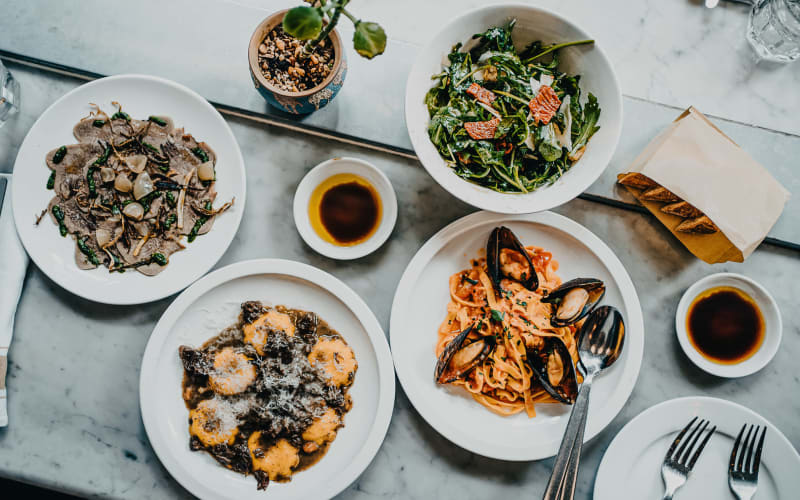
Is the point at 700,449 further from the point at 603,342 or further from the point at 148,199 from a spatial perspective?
the point at 148,199

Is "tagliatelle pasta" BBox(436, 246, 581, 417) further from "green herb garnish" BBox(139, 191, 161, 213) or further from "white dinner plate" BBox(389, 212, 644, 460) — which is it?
"green herb garnish" BBox(139, 191, 161, 213)

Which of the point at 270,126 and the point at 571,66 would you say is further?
the point at 270,126

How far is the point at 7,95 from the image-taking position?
7.09ft

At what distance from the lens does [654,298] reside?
7.34 ft

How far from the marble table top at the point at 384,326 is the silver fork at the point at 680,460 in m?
0.17

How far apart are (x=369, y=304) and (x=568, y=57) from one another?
4.22 ft

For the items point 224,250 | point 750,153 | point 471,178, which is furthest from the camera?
point 750,153

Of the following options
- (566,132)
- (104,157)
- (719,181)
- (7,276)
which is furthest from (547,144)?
(7,276)

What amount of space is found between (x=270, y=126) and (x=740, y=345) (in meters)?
2.28

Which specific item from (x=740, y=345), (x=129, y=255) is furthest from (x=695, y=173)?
(x=129, y=255)

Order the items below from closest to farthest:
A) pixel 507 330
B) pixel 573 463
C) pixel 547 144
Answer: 1. pixel 547 144
2. pixel 573 463
3. pixel 507 330

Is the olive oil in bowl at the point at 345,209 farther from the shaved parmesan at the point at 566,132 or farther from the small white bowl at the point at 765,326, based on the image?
the small white bowl at the point at 765,326

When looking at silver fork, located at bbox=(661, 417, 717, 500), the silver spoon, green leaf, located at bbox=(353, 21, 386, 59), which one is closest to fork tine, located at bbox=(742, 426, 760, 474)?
silver fork, located at bbox=(661, 417, 717, 500)

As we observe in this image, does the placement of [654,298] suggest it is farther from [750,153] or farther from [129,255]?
[129,255]
